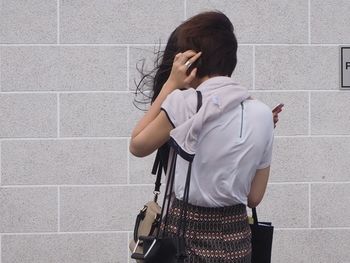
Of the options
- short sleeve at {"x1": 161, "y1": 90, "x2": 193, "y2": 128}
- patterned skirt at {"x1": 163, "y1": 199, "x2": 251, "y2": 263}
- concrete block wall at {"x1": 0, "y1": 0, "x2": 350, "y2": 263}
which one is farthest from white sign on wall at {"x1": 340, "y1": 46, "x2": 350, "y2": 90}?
short sleeve at {"x1": 161, "y1": 90, "x2": 193, "y2": 128}

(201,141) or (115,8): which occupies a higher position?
(115,8)

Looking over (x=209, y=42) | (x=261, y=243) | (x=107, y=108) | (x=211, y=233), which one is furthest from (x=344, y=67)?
(x=211, y=233)

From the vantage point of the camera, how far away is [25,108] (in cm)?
429

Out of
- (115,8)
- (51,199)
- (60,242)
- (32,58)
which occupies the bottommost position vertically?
(60,242)

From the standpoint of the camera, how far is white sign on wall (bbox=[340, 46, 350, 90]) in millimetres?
4371

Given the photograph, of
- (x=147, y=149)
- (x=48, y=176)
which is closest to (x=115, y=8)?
(x=48, y=176)

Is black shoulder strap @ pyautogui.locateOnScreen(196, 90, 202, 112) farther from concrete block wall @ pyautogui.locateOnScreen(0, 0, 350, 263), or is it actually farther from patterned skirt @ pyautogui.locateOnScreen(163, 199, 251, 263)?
concrete block wall @ pyautogui.locateOnScreen(0, 0, 350, 263)

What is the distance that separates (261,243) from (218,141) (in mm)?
537

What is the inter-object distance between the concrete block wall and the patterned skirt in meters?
1.99

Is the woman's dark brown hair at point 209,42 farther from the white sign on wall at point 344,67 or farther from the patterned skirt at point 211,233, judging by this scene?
the white sign on wall at point 344,67

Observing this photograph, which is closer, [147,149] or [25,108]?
[147,149]

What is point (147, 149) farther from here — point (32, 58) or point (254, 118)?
point (32, 58)

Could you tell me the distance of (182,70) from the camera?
7.47ft

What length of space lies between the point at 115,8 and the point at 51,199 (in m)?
1.27
